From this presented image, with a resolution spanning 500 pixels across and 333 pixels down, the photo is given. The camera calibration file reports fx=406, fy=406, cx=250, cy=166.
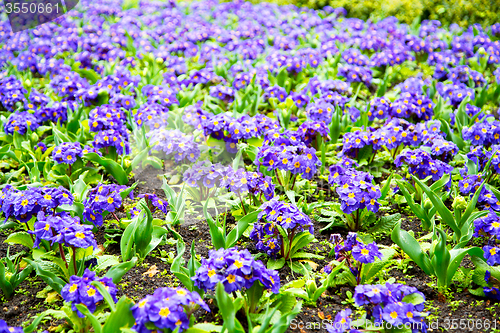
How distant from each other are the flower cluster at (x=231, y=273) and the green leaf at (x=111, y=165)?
5.49 ft

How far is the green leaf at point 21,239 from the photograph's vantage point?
2747mm

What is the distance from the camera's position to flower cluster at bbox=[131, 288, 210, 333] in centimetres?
184

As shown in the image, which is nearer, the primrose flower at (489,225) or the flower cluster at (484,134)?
the primrose flower at (489,225)

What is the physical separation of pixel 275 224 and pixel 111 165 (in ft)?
5.47

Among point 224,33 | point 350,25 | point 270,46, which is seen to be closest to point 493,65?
point 350,25

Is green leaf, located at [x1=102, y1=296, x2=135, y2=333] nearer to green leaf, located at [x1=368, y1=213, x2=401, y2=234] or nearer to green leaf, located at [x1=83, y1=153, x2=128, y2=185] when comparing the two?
green leaf, located at [x1=83, y1=153, x2=128, y2=185]

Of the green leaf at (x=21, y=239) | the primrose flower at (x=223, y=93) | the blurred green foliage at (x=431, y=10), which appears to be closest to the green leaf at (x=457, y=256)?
the green leaf at (x=21, y=239)

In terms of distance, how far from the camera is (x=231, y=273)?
2.11 metres

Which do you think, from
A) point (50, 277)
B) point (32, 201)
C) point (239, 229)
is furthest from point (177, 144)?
point (50, 277)

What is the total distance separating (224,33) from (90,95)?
393cm

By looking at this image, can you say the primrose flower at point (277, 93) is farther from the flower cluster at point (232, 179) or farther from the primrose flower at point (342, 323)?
the primrose flower at point (342, 323)

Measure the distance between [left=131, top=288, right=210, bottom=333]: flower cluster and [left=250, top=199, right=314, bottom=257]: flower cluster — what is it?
0.83 metres

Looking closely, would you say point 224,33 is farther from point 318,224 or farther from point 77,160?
point 318,224

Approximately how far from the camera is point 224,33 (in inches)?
309
